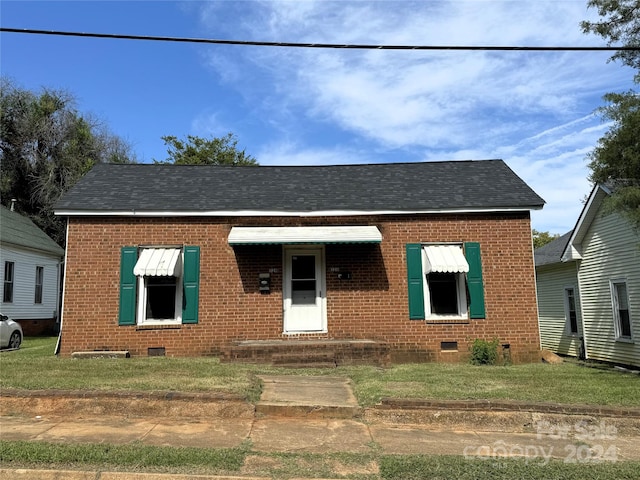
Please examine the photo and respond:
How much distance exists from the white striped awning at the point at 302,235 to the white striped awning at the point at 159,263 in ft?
4.49

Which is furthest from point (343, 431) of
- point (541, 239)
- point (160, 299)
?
point (541, 239)

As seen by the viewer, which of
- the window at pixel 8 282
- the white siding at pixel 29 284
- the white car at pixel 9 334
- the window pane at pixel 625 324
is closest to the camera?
the window pane at pixel 625 324

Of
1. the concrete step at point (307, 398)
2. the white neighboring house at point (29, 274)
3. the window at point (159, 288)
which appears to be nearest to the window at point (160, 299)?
the window at point (159, 288)

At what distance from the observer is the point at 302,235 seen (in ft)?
35.4

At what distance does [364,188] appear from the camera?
12578 mm

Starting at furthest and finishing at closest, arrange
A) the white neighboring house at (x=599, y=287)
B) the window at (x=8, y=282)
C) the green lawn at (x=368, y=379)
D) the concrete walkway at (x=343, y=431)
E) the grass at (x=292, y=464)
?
the window at (x=8, y=282) → the white neighboring house at (x=599, y=287) → the green lawn at (x=368, y=379) → the concrete walkway at (x=343, y=431) → the grass at (x=292, y=464)

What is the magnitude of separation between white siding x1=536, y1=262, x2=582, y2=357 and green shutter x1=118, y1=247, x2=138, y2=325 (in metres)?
13.3

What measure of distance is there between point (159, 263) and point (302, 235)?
3154 mm

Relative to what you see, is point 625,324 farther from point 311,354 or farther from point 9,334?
point 9,334

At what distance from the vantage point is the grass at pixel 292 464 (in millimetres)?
4445

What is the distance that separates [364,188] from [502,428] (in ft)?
24.8

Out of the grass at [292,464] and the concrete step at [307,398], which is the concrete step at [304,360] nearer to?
the concrete step at [307,398]

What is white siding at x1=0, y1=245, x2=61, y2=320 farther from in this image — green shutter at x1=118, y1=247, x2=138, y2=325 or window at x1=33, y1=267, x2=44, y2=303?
green shutter at x1=118, y1=247, x2=138, y2=325

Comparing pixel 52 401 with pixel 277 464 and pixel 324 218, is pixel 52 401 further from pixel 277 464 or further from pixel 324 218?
pixel 324 218
